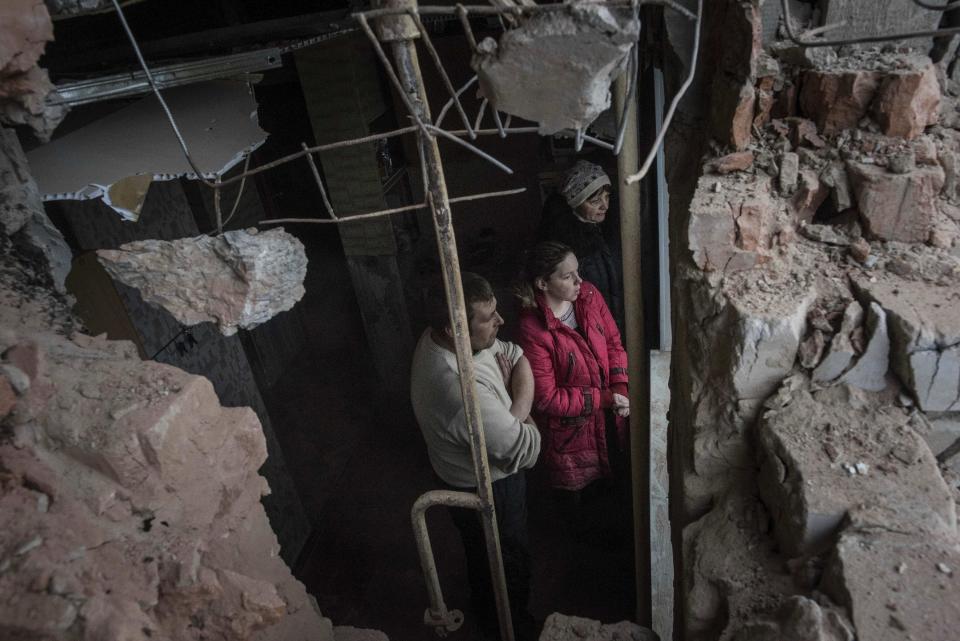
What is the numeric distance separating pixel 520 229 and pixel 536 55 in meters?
4.86

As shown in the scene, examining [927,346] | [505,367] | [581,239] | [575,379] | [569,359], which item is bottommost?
[575,379]

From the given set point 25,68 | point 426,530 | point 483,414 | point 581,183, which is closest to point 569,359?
point 483,414

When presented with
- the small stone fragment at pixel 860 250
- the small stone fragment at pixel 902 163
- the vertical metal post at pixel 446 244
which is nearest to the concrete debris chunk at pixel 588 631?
the vertical metal post at pixel 446 244

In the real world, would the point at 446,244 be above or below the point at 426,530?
above

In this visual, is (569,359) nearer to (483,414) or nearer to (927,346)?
(483,414)

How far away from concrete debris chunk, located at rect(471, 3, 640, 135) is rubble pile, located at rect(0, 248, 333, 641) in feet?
3.77

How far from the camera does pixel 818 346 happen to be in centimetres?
163

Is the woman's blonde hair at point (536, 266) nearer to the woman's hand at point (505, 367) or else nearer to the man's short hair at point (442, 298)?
the woman's hand at point (505, 367)

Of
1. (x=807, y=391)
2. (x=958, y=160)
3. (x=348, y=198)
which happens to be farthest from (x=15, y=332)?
(x=348, y=198)

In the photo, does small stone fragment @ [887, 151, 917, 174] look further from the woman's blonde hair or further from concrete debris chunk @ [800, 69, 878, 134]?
the woman's blonde hair

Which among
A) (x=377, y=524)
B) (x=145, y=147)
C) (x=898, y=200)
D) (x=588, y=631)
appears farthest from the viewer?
(x=377, y=524)

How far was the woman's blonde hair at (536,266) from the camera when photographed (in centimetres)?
320

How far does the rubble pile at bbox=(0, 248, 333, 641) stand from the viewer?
53.7 inches

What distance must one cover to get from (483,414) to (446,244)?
3.75ft
